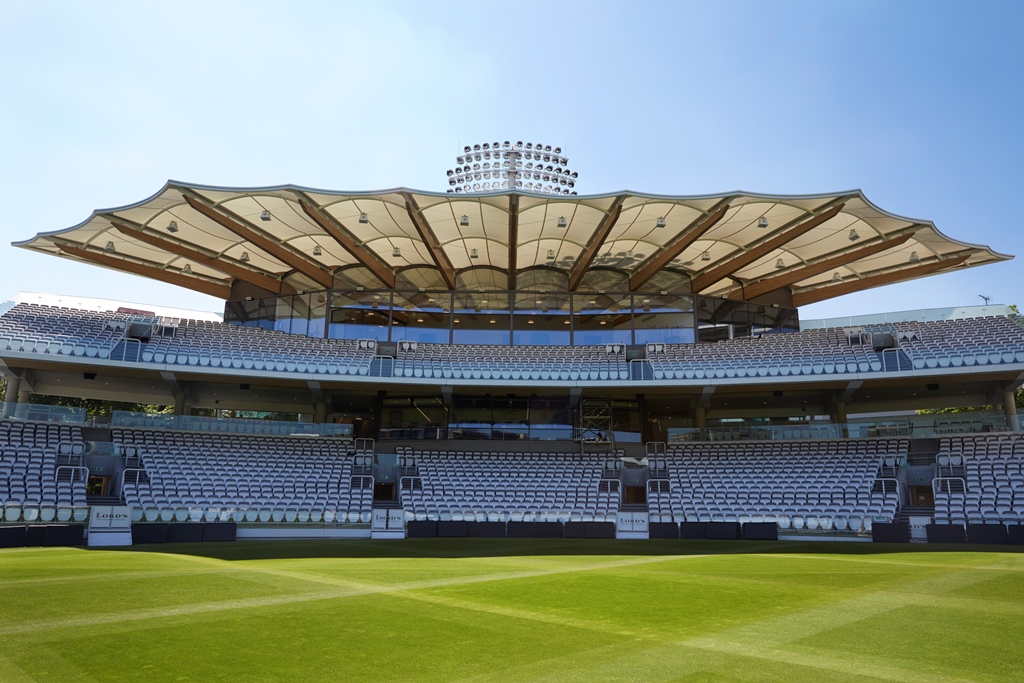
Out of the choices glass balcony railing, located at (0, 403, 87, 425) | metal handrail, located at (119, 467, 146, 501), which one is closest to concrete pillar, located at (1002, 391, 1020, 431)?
metal handrail, located at (119, 467, 146, 501)

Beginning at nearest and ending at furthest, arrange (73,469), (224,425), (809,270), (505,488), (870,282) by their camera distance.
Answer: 1. (73,469)
2. (505,488)
3. (224,425)
4. (809,270)
5. (870,282)

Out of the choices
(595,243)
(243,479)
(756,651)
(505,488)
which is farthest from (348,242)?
(756,651)

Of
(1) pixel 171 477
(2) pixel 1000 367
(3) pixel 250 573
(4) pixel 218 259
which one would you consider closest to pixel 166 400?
(4) pixel 218 259

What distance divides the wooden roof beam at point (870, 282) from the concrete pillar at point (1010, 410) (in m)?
7.17

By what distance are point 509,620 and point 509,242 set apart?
26.9 metres

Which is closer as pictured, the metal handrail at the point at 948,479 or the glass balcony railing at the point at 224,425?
the metal handrail at the point at 948,479

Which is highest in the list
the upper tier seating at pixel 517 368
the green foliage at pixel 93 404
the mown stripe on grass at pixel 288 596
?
the upper tier seating at pixel 517 368

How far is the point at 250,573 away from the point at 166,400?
2776 centimetres

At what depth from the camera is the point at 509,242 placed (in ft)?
114

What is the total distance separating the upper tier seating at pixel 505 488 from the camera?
2742 centimetres

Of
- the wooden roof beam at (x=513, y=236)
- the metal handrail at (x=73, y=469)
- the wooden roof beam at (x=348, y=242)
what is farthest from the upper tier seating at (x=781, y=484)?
the metal handrail at (x=73, y=469)

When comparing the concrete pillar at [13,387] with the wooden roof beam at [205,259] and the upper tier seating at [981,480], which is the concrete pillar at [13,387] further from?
the upper tier seating at [981,480]

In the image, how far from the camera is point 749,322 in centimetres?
4188

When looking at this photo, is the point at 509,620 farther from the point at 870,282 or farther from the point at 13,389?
the point at 870,282
